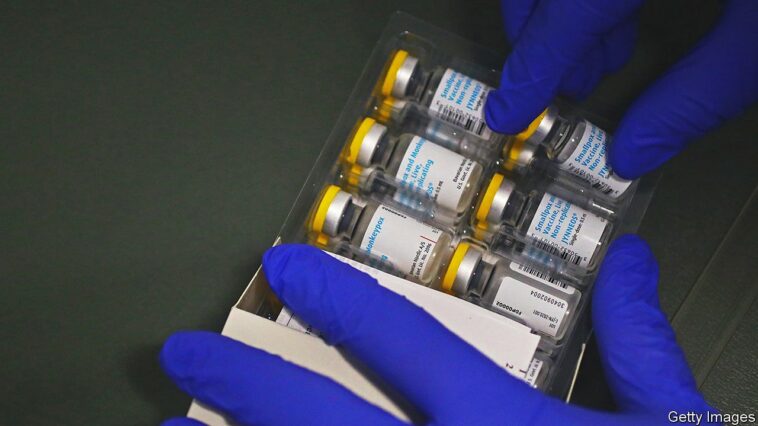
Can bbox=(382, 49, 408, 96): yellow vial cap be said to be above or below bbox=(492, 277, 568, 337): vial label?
above

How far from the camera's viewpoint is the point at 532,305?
1379 millimetres

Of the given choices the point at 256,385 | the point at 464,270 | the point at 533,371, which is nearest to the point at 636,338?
the point at 533,371

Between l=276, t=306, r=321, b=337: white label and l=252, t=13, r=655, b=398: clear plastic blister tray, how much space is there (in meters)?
0.09

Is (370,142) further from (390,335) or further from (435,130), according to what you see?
(390,335)

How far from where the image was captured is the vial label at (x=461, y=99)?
151 centimetres

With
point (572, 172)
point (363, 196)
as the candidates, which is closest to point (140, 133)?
point (363, 196)

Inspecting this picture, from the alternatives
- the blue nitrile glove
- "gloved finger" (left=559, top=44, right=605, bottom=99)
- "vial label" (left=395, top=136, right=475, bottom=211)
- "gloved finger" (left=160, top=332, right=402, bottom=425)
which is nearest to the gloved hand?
"gloved finger" (left=160, top=332, right=402, bottom=425)

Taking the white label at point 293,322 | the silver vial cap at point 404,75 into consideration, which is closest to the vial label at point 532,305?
the white label at point 293,322

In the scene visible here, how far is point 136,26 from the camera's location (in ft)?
5.62

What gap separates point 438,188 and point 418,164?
0.21 feet

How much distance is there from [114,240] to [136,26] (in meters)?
0.54

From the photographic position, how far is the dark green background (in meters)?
1.49

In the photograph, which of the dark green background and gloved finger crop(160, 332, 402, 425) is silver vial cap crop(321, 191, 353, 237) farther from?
gloved finger crop(160, 332, 402, 425)

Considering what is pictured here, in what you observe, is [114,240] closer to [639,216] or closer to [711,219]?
[639,216]
